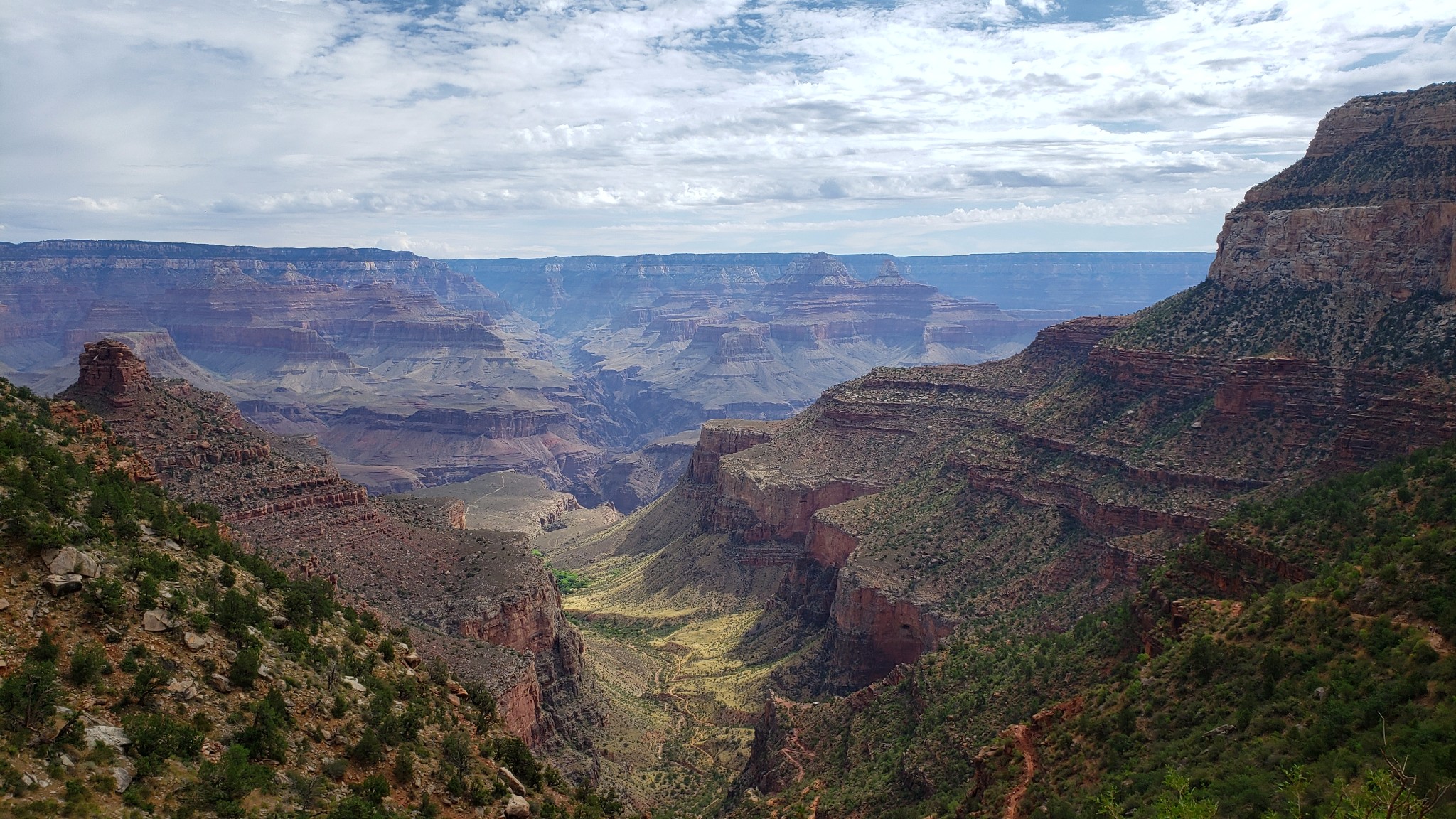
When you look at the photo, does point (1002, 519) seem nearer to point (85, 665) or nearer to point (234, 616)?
point (234, 616)

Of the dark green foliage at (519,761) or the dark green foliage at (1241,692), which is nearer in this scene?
the dark green foliage at (1241,692)

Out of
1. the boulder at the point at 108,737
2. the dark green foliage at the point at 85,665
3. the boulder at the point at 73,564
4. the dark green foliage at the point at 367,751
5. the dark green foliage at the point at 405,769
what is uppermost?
the boulder at the point at 73,564

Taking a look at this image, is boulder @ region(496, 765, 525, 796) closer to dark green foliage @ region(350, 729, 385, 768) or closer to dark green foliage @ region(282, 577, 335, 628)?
dark green foliage @ region(350, 729, 385, 768)

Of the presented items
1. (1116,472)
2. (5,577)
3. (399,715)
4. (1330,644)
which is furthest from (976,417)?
(5,577)

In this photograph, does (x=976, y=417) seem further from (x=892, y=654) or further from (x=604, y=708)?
(x=604, y=708)

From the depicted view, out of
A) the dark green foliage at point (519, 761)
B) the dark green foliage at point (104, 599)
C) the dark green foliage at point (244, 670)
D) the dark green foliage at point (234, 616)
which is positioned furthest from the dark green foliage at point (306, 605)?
the dark green foliage at point (104, 599)

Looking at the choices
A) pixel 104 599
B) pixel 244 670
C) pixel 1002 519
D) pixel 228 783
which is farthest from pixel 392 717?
pixel 1002 519

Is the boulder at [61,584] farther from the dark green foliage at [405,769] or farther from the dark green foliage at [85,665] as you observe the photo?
the dark green foliage at [405,769]
